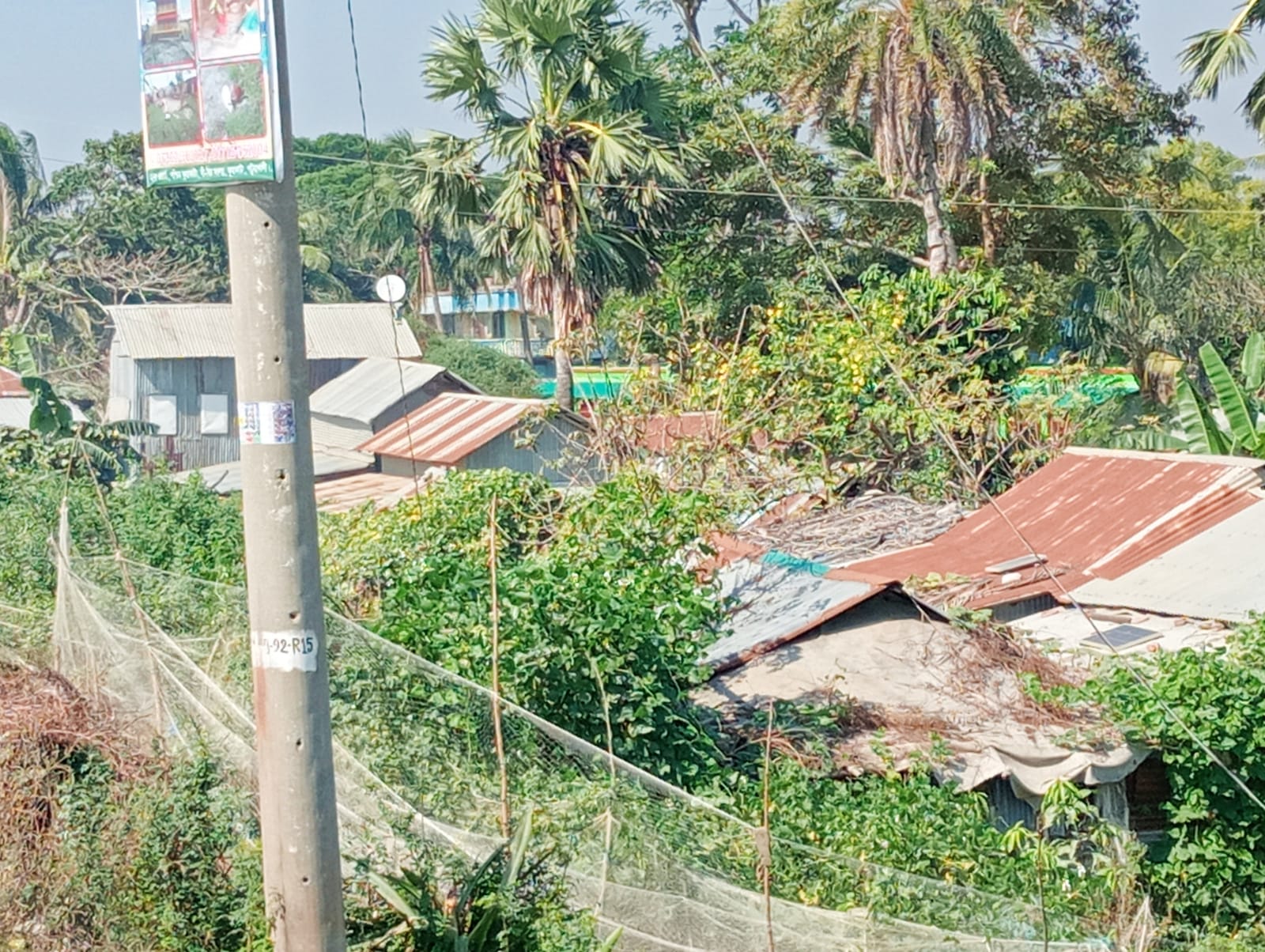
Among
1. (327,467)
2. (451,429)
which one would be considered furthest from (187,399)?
(451,429)

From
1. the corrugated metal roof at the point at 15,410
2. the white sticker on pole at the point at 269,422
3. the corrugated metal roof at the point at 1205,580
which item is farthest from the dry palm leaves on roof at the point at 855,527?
the corrugated metal roof at the point at 15,410

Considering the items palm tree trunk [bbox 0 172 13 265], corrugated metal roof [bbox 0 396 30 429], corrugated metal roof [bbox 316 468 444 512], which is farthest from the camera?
palm tree trunk [bbox 0 172 13 265]

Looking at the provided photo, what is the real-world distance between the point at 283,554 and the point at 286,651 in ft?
0.86

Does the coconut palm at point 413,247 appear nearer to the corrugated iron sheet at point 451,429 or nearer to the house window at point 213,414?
the house window at point 213,414

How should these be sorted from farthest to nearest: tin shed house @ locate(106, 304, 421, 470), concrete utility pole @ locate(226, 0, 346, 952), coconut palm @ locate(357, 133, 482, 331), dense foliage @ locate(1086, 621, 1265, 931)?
coconut palm @ locate(357, 133, 482, 331) < tin shed house @ locate(106, 304, 421, 470) < dense foliage @ locate(1086, 621, 1265, 931) < concrete utility pole @ locate(226, 0, 346, 952)

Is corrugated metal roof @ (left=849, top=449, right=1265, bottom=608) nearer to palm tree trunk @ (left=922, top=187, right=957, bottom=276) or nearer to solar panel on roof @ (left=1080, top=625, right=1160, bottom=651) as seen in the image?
solar panel on roof @ (left=1080, top=625, right=1160, bottom=651)

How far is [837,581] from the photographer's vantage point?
10641mm

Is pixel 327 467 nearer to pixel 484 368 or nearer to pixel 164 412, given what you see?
pixel 164 412

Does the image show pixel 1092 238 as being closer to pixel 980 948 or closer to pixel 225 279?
pixel 980 948

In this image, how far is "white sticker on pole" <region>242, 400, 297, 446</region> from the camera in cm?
382

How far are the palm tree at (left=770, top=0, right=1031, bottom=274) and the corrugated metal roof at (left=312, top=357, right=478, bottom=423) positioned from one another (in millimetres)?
13614

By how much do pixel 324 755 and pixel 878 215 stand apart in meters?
20.3

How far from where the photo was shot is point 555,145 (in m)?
18.5

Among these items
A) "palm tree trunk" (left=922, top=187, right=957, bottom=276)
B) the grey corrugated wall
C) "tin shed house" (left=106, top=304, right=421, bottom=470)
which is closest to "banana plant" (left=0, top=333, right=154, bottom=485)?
"palm tree trunk" (left=922, top=187, right=957, bottom=276)
